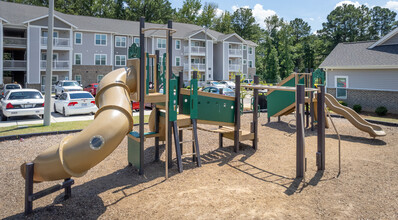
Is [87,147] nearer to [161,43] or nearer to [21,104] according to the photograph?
[21,104]

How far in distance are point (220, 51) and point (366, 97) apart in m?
33.2

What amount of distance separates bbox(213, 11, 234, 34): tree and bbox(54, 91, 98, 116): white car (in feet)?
196

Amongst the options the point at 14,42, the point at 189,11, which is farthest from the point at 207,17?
the point at 14,42

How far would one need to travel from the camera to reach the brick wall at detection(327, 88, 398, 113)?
66.1ft

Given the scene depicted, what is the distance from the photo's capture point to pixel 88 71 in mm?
41500

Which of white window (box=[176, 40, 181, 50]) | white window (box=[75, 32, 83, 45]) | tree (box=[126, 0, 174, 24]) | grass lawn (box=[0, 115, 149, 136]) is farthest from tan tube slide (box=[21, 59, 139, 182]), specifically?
tree (box=[126, 0, 174, 24])

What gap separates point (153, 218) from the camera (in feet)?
17.4

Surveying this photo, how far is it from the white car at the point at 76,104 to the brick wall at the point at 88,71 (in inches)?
957

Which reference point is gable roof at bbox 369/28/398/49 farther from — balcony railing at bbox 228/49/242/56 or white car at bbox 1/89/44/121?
balcony railing at bbox 228/49/242/56

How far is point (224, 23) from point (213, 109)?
67.5 m

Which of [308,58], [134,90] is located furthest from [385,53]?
[308,58]

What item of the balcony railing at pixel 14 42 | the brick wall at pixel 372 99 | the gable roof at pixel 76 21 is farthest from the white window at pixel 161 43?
the brick wall at pixel 372 99

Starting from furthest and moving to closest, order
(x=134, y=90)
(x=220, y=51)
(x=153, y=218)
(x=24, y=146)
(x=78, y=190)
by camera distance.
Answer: (x=220, y=51)
(x=24, y=146)
(x=134, y=90)
(x=78, y=190)
(x=153, y=218)

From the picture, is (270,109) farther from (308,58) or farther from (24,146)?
(308,58)
